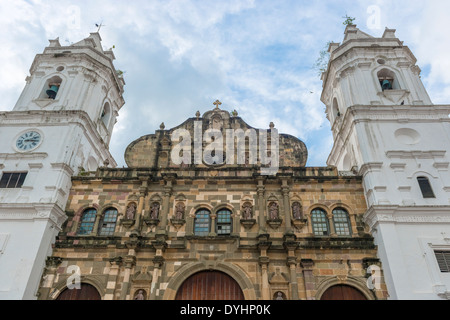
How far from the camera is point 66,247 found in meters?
18.5

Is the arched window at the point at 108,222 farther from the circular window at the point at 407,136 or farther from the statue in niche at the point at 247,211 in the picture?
the circular window at the point at 407,136

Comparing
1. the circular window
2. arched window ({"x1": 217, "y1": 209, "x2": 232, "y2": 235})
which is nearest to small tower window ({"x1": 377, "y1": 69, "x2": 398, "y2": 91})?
the circular window

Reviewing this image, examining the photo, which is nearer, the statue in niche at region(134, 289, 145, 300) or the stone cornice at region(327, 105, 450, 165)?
the statue in niche at region(134, 289, 145, 300)

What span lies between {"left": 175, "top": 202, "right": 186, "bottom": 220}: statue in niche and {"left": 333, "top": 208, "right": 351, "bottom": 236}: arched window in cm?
801

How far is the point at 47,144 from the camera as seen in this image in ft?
69.3

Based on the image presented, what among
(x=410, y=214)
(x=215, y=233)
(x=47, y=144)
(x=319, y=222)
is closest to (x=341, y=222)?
(x=319, y=222)

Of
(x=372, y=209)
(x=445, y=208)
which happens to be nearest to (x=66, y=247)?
(x=372, y=209)

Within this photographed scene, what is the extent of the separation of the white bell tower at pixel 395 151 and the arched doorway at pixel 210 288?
279 inches

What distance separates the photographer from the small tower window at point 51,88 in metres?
24.3

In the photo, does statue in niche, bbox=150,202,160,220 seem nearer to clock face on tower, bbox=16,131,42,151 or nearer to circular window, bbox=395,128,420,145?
clock face on tower, bbox=16,131,42,151

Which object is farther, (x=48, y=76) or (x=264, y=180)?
(x=48, y=76)

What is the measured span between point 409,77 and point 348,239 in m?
12.2

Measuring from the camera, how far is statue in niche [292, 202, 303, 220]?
1920cm
